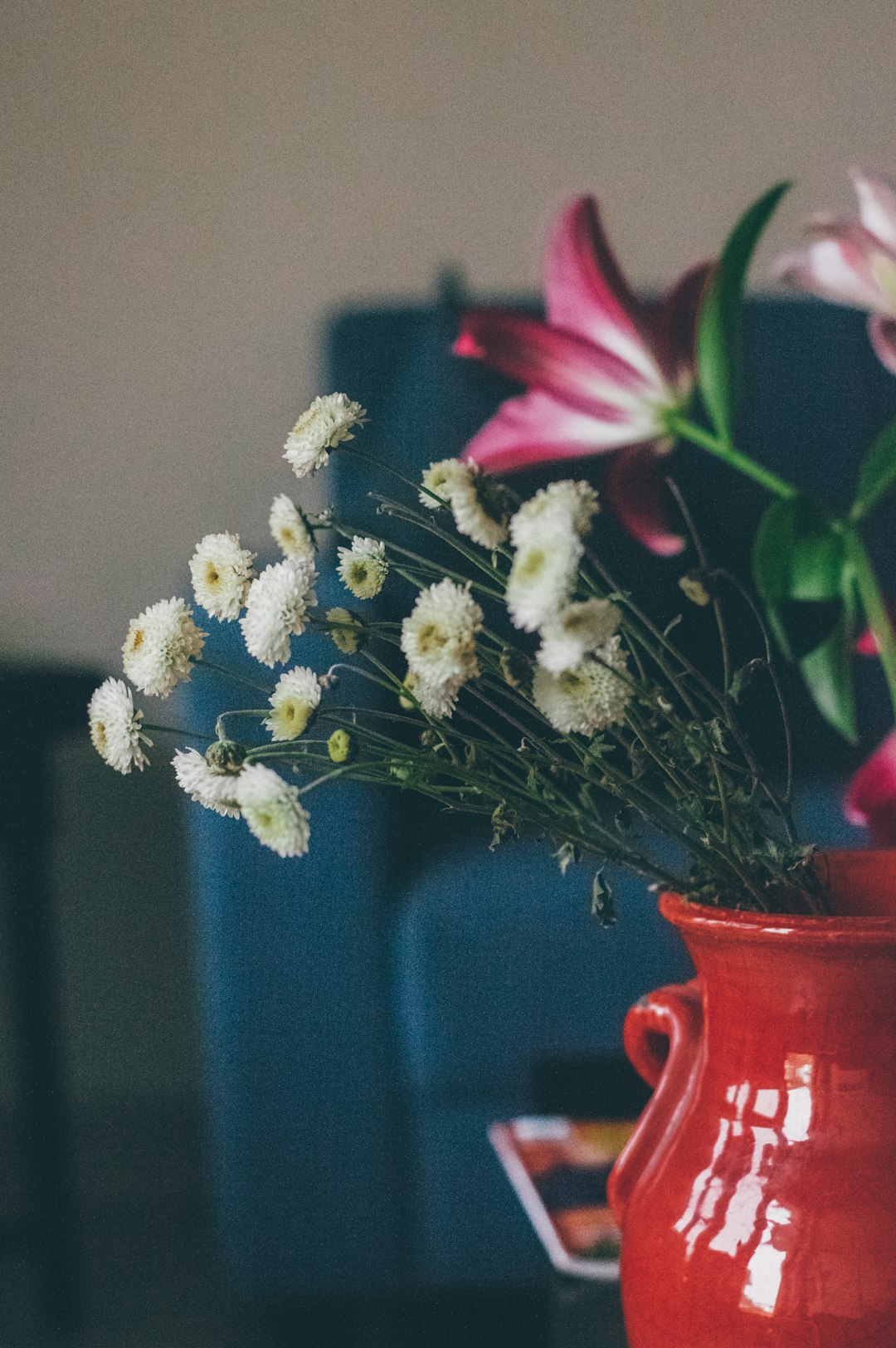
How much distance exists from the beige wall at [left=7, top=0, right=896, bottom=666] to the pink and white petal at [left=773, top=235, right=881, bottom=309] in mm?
1562

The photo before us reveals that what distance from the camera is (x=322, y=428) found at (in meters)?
0.42

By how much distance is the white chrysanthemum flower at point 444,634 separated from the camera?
0.36 meters

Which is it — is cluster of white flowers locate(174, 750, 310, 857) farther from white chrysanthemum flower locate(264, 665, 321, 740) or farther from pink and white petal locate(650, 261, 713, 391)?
pink and white petal locate(650, 261, 713, 391)

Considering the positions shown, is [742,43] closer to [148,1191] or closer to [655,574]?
[655,574]

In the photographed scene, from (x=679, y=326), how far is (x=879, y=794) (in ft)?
0.43

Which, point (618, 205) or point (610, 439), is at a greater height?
point (618, 205)

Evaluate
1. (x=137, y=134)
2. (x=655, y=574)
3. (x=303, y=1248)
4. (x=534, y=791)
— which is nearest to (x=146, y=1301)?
(x=303, y=1248)

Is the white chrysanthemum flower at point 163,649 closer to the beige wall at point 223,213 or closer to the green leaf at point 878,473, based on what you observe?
the green leaf at point 878,473

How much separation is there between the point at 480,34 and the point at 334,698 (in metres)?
1.18

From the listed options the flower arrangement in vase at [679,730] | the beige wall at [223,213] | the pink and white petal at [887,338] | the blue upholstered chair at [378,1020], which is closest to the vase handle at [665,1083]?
the flower arrangement in vase at [679,730]

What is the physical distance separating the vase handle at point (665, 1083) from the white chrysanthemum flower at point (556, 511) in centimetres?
19

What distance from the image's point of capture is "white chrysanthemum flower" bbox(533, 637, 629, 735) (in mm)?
364

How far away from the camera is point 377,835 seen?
1132mm

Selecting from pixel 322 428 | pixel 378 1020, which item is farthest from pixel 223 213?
pixel 322 428
